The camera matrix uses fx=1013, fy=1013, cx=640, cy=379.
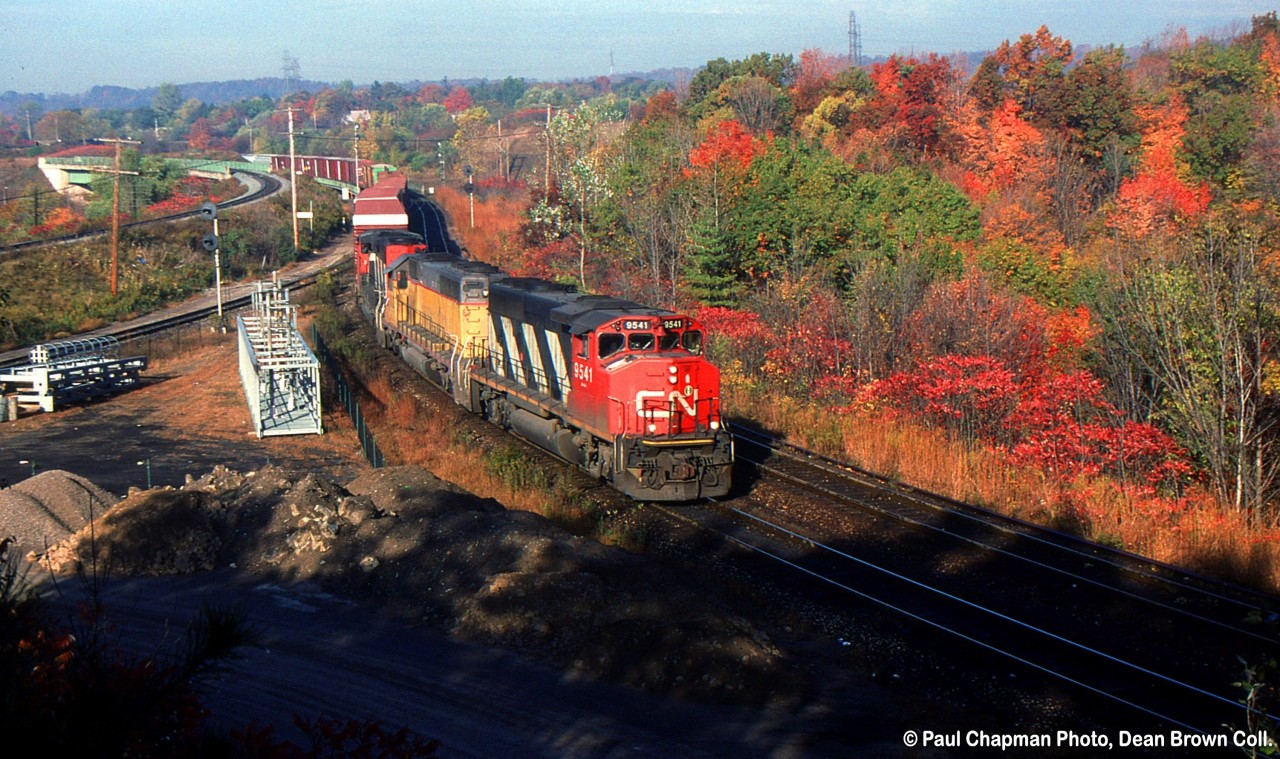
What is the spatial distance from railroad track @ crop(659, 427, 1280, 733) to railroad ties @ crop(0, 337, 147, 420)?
1785 cm

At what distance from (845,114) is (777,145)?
76.7 ft

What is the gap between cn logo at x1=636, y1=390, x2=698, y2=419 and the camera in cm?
1639

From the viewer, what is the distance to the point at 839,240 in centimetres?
3794

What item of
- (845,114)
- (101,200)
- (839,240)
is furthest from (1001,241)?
(101,200)

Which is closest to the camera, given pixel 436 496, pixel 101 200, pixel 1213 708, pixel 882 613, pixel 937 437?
pixel 1213 708

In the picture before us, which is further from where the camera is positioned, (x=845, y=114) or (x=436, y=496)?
(x=845, y=114)

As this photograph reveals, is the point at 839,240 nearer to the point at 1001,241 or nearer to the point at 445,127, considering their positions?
the point at 1001,241

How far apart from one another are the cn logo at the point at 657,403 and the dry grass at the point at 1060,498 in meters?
4.58

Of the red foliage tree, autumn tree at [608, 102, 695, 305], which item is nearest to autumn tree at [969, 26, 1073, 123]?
the red foliage tree

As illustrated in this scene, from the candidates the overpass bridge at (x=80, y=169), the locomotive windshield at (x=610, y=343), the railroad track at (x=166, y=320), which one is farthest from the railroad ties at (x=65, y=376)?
the overpass bridge at (x=80, y=169)

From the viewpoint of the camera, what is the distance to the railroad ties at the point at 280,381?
74.9 feet

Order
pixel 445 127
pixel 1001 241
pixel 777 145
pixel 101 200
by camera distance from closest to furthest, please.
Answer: pixel 1001 241
pixel 777 145
pixel 101 200
pixel 445 127

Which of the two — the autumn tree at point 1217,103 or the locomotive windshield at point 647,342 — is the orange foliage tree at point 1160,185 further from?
the locomotive windshield at point 647,342

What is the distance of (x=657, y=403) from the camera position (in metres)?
16.5
